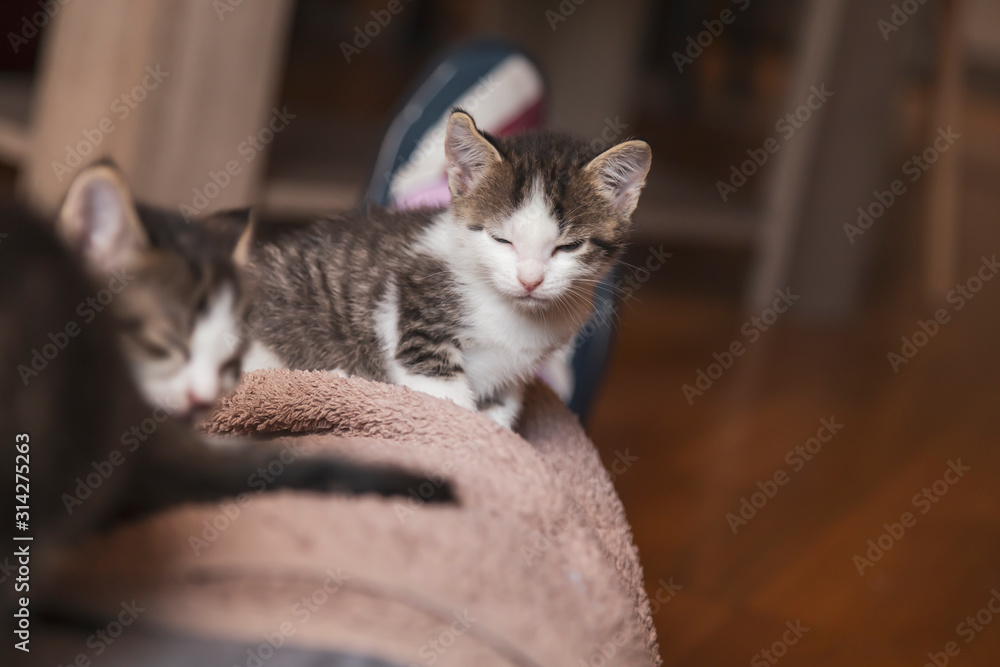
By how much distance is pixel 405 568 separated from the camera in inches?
24.9

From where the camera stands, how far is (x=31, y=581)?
506 millimetres

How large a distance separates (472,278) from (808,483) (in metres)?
1.46

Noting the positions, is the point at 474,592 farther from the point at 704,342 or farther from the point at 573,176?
the point at 704,342

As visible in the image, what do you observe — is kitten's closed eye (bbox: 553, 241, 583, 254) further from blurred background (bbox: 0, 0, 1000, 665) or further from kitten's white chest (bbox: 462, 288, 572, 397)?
blurred background (bbox: 0, 0, 1000, 665)

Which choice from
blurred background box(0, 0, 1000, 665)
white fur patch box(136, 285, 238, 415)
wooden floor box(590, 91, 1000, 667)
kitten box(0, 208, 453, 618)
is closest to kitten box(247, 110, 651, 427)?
blurred background box(0, 0, 1000, 665)

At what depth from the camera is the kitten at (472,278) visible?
3.51ft

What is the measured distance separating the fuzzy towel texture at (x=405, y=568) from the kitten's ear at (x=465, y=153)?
0.39m

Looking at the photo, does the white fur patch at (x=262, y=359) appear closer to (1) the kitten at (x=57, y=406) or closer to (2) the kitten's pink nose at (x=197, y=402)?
(2) the kitten's pink nose at (x=197, y=402)

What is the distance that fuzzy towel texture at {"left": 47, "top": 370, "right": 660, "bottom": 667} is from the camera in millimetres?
574

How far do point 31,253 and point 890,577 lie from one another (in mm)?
1868

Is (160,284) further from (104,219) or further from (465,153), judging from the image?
(465,153)

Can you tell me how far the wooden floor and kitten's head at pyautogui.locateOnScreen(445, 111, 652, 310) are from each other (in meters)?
0.80

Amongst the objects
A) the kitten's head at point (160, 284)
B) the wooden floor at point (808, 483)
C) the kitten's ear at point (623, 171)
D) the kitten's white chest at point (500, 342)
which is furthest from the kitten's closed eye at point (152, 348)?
the wooden floor at point (808, 483)

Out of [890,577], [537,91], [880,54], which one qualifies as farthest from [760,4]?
[890,577]
